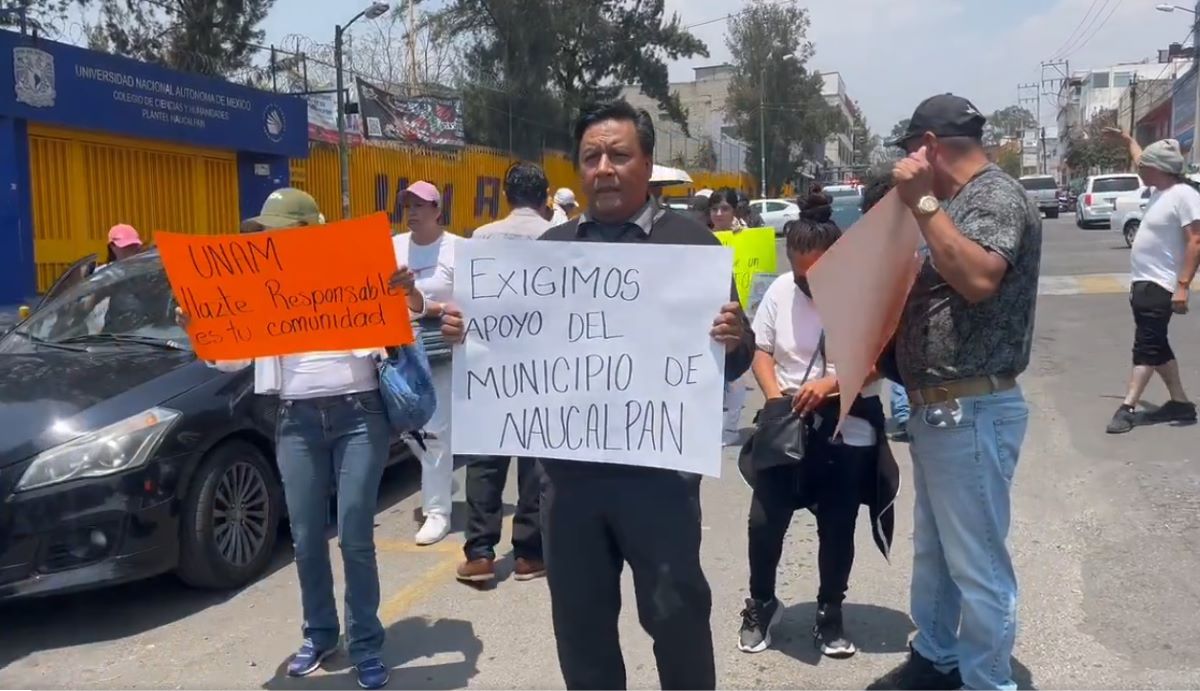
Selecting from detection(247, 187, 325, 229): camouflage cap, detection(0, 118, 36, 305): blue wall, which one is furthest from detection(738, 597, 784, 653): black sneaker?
detection(0, 118, 36, 305): blue wall

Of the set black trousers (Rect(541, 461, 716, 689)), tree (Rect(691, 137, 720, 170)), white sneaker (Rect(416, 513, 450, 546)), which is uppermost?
tree (Rect(691, 137, 720, 170))

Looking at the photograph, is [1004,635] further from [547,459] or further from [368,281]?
[368,281]

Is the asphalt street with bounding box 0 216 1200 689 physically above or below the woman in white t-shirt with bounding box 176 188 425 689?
below

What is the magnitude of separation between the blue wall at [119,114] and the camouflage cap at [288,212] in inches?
407

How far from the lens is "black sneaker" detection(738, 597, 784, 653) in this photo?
13.7 feet

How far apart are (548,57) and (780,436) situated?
30.3 m

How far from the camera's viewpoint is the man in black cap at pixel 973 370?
3.13 meters

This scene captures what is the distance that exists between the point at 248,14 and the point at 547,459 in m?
25.5

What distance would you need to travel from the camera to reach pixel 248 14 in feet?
84.2

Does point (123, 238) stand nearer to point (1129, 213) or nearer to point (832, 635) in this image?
point (832, 635)

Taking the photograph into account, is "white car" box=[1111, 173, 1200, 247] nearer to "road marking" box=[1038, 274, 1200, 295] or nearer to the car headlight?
"road marking" box=[1038, 274, 1200, 295]

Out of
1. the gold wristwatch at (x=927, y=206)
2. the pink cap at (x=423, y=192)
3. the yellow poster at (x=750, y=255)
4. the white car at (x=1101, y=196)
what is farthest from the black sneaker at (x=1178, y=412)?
the white car at (x=1101, y=196)

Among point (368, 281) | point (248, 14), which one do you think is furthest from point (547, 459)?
point (248, 14)

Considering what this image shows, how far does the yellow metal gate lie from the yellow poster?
32.0ft
